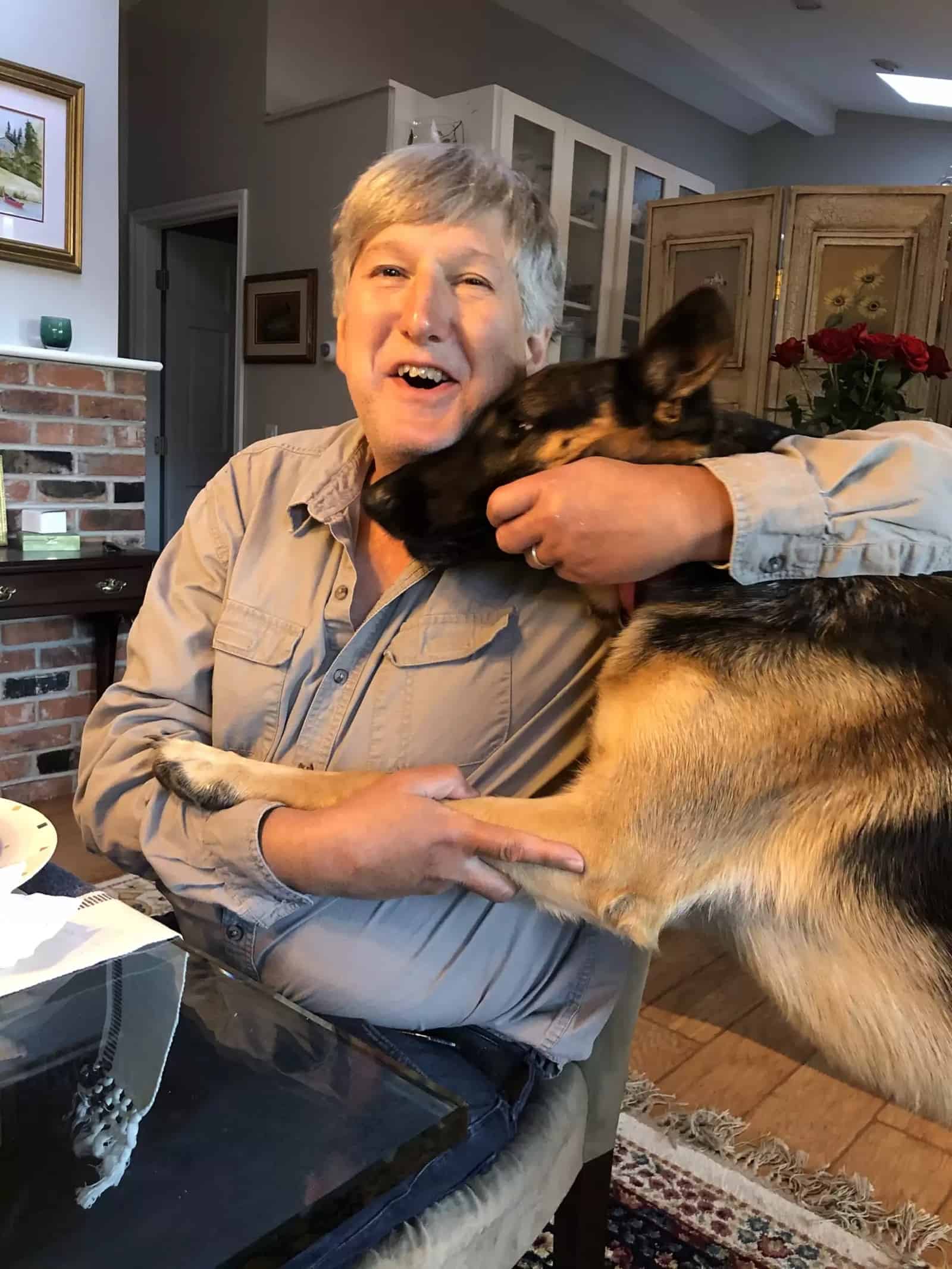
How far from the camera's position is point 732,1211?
166cm

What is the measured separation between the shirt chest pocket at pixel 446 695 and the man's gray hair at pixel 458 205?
0.45 m

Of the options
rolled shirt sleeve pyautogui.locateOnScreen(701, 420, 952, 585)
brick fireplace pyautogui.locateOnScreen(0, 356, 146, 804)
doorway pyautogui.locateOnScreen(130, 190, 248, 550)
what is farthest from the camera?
doorway pyautogui.locateOnScreen(130, 190, 248, 550)

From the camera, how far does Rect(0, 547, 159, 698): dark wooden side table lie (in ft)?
9.25

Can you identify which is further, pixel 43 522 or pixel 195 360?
pixel 195 360

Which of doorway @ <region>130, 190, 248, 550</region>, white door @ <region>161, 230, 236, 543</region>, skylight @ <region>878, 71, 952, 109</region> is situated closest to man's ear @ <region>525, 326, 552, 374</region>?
doorway @ <region>130, 190, 248, 550</region>

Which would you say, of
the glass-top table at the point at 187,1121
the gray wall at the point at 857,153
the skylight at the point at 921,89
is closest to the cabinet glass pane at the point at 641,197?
the skylight at the point at 921,89

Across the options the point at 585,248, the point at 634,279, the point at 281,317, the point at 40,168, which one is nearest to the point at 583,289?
the point at 585,248

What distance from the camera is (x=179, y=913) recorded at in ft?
3.98

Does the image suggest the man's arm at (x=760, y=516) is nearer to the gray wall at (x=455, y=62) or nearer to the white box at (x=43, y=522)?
the white box at (x=43, y=522)

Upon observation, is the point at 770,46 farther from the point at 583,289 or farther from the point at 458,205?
the point at 458,205

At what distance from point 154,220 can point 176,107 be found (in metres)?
0.56

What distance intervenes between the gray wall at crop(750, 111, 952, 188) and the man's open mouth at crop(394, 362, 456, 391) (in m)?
6.00

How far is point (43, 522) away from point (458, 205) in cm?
243

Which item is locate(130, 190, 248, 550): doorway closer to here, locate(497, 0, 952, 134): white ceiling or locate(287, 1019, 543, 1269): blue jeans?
locate(497, 0, 952, 134): white ceiling
